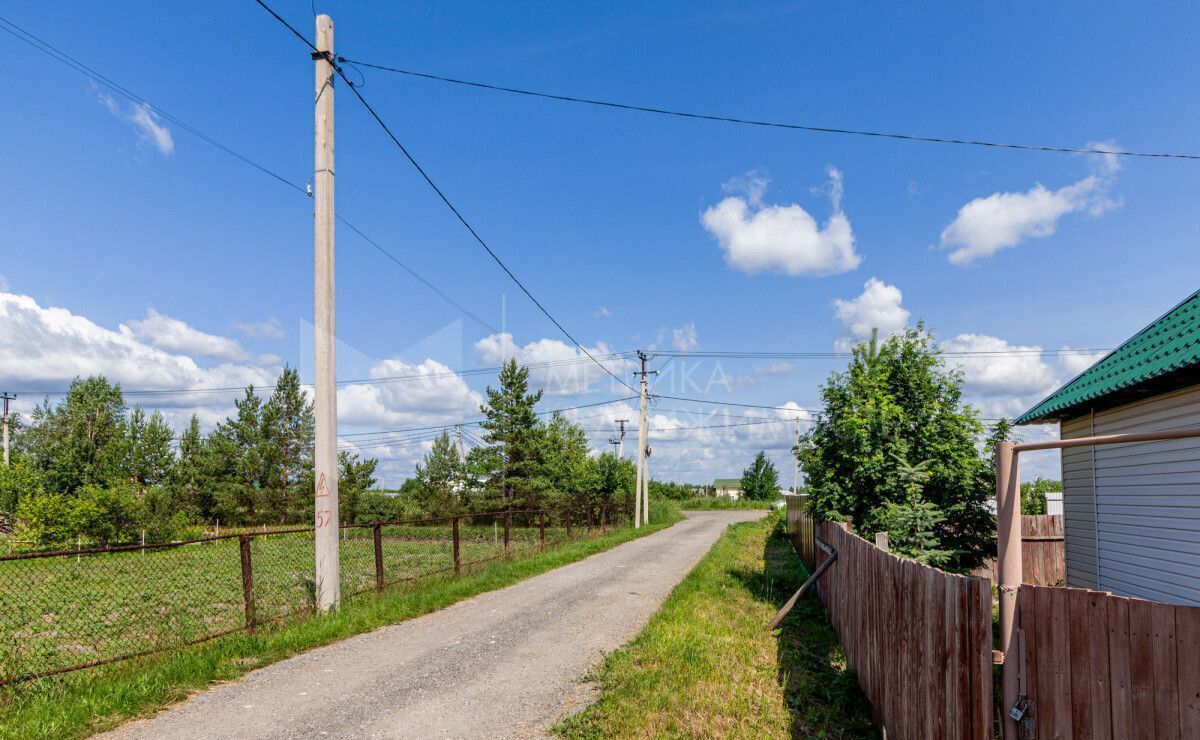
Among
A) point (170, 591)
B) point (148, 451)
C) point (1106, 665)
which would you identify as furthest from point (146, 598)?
point (148, 451)

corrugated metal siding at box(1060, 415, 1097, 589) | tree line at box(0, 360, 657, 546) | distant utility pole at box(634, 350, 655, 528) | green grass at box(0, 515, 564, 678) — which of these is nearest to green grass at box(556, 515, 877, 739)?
corrugated metal siding at box(1060, 415, 1097, 589)

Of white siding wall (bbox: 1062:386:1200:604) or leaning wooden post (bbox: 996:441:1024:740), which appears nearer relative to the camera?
leaning wooden post (bbox: 996:441:1024:740)

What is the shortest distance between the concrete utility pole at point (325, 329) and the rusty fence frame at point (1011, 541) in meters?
8.52

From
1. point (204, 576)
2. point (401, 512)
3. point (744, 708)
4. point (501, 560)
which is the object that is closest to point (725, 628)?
point (744, 708)

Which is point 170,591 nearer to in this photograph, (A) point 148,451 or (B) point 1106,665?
(B) point 1106,665

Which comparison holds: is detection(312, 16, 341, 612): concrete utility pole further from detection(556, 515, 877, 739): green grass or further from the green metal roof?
the green metal roof

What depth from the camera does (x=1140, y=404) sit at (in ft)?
28.0

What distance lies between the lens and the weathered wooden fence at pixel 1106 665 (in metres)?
2.63

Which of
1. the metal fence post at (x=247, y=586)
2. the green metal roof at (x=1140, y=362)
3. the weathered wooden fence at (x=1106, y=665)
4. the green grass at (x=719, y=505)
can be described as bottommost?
the green grass at (x=719, y=505)

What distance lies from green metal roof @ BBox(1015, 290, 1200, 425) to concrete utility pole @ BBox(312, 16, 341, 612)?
34.2 feet

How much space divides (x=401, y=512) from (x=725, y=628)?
115 feet

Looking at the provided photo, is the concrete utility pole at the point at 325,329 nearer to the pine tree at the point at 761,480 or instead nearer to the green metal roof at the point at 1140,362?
the green metal roof at the point at 1140,362

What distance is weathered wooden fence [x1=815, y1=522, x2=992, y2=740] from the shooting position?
11.9 feet

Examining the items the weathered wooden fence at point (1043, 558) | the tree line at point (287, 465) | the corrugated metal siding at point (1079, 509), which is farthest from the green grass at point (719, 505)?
the corrugated metal siding at point (1079, 509)
